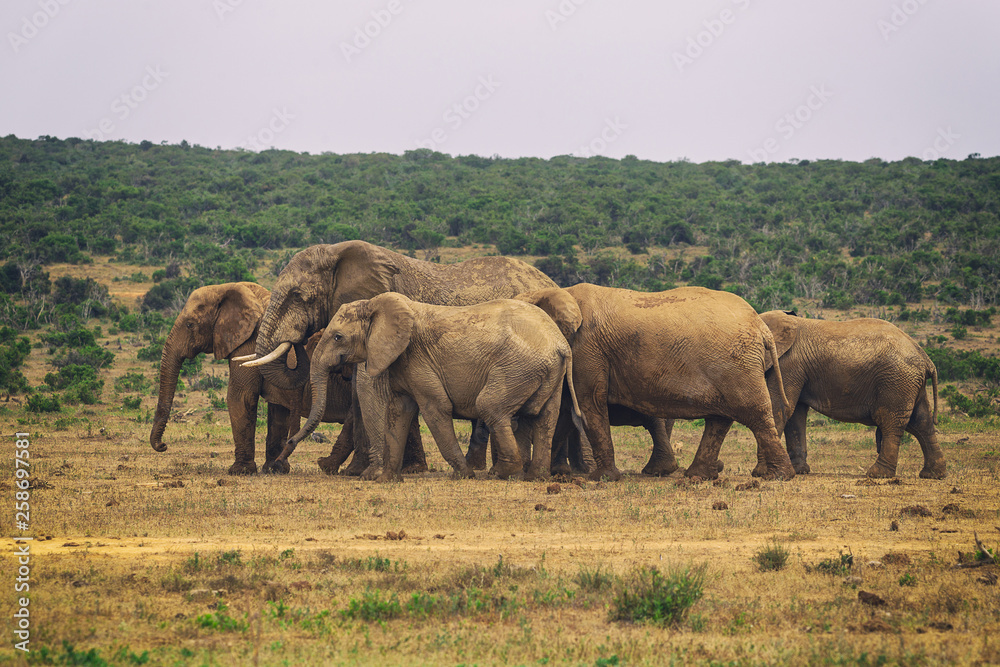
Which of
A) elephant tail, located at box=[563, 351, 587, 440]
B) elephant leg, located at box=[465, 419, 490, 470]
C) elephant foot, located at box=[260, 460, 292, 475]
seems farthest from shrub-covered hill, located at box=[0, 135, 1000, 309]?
elephant foot, located at box=[260, 460, 292, 475]

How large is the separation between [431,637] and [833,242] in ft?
154

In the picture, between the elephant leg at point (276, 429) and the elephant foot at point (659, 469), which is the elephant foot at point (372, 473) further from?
the elephant foot at point (659, 469)

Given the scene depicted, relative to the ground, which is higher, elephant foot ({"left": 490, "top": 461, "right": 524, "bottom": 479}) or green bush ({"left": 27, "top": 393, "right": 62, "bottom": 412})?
elephant foot ({"left": 490, "top": 461, "right": 524, "bottom": 479})

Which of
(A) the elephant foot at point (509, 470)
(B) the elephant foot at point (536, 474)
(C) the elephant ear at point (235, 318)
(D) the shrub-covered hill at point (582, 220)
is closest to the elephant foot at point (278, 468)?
(C) the elephant ear at point (235, 318)

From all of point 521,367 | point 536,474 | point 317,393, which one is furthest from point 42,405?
point 521,367

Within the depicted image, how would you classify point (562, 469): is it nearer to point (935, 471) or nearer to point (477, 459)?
point (477, 459)

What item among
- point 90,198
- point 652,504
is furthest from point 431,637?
point 90,198

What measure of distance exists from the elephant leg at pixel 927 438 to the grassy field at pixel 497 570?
0.42 metres

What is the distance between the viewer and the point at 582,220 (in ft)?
184

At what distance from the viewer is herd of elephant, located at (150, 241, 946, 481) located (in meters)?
13.9

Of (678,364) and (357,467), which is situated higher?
(678,364)

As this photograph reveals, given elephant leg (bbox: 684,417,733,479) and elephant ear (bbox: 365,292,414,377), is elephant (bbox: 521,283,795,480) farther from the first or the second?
elephant ear (bbox: 365,292,414,377)

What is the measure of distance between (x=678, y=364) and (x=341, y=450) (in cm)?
537

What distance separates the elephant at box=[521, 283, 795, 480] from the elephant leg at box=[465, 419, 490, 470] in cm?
205
